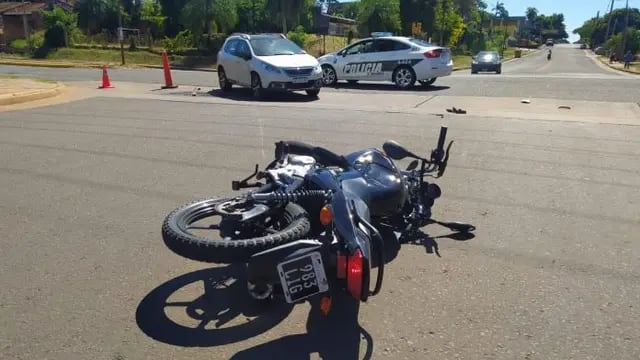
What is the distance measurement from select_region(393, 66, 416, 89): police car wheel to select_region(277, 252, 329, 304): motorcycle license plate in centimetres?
1433

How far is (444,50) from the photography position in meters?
16.5

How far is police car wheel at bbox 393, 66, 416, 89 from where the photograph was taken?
16375 mm

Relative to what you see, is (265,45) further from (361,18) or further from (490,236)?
(361,18)

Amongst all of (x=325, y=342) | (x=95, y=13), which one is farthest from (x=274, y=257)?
(x=95, y=13)

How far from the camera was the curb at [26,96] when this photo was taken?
1305 centimetres

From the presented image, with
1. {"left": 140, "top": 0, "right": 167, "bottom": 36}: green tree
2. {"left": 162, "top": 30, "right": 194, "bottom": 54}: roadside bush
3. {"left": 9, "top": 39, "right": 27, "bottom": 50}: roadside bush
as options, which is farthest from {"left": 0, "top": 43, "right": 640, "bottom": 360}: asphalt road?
{"left": 140, "top": 0, "right": 167, "bottom": 36}: green tree

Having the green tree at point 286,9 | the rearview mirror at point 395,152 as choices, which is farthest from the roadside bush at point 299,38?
the rearview mirror at point 395,152

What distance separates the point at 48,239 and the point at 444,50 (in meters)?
14.3

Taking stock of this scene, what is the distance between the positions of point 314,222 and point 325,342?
84cm

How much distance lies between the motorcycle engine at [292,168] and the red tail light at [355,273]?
3.34ft

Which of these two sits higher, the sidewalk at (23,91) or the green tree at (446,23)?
the green tree at (446,23)

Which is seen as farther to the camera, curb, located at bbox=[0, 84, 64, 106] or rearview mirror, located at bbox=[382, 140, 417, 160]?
curb, located at bbox=[0, 84, 64, 106]

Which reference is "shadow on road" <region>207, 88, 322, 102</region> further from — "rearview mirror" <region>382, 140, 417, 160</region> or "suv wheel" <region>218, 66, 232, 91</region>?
"rearview mirror" <region>382, 140, 417, 160</region>

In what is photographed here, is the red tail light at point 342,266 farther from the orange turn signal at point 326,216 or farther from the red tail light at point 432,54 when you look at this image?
the red tail light at point 432,54
